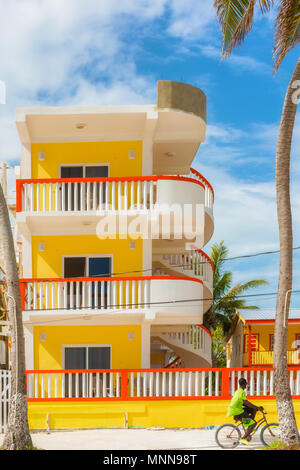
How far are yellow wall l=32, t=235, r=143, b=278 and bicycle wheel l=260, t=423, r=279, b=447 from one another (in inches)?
363

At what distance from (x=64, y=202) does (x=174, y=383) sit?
23.6 feet

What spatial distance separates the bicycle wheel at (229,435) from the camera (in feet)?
49.1

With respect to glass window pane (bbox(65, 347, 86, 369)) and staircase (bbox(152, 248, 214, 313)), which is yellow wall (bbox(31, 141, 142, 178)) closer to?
staircase (bbox(152, 248, 214, 313))

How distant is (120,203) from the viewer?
71.7 feet

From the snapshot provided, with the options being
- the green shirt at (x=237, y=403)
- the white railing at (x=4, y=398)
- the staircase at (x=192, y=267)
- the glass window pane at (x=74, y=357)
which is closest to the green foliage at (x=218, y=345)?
the staircase at (x=192, y=267)

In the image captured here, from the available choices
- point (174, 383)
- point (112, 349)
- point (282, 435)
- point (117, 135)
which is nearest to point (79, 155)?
point (117, 135)

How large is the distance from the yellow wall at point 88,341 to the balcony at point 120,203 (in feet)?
12.1

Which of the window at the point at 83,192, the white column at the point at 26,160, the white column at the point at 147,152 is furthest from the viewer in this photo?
the white column at the point at 26,160

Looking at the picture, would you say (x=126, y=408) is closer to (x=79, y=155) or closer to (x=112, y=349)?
(x=112, y=349)

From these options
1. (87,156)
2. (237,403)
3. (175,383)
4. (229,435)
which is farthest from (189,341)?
(237,403)

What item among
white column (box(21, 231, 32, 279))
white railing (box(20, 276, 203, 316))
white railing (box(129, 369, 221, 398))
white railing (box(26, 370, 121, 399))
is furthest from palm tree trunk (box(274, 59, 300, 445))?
white column (box(21, 231, 32, 279))

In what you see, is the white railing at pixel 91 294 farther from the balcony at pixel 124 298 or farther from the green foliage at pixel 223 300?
the green foliage at pixel 223 300

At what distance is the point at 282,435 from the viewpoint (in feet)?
48.8

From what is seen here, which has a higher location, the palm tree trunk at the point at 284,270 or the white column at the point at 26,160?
the white column at the point at 26,160
